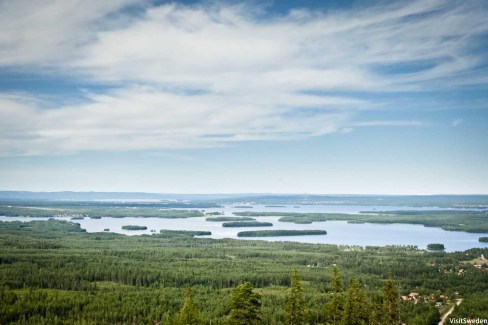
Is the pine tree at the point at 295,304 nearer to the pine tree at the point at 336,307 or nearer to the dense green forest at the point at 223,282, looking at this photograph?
the dense green forest at the point at 223,282

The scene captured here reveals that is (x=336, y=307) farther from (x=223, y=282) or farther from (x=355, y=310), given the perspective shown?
(x=223, y=282)

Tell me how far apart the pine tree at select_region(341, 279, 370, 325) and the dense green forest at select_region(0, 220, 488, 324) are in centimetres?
9

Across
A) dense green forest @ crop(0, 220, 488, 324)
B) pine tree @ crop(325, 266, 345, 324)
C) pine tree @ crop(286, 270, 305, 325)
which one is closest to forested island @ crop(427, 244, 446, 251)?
dense green forest @ crop(0, 220, 488, 324)

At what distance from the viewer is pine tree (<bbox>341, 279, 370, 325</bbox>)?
129 ft

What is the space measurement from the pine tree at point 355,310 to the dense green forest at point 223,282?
0.09m

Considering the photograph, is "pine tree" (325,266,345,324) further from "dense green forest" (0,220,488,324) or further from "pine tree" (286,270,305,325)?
"pine tree" (286,270,305,325)

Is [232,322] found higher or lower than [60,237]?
higher

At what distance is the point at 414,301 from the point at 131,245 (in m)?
112

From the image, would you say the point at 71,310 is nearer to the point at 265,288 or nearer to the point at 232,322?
the point at 265,288

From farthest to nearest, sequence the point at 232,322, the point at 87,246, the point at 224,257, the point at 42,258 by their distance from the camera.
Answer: the point at 87,246 < the point at 224,257 < the point at 42,258 < the point at 232,322

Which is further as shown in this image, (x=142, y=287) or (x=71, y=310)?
(x=142, y=287)

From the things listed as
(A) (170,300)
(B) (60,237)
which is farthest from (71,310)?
(B) (60,237)

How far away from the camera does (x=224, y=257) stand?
458ft

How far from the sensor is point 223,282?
101250mm
